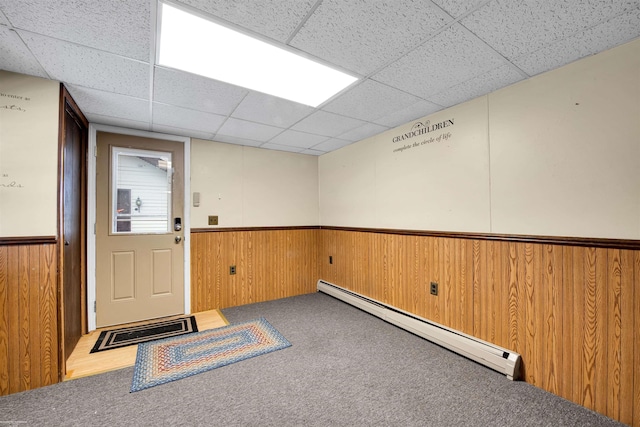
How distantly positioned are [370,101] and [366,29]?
97 cm

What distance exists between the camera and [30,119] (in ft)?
6.44

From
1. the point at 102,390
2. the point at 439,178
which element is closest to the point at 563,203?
the point at 439,178

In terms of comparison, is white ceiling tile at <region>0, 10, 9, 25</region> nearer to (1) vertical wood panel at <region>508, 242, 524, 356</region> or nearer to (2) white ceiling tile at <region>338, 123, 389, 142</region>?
(2) white ceiling tile at <region>338, 123, 389, 142</region>

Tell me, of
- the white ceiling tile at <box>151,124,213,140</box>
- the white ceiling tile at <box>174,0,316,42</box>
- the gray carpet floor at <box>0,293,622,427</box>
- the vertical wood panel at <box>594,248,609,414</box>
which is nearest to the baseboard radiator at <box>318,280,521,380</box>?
the gray carpet floor at <box>0,293,622,427</box>

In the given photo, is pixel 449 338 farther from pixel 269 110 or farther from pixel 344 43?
pixel 269 110

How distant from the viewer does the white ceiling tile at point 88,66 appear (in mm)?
1640

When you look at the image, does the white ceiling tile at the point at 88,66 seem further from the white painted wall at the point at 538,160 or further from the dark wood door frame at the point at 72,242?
the white painted wall at the point at 538,160

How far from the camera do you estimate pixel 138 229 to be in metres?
3.29

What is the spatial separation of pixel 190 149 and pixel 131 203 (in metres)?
0.98

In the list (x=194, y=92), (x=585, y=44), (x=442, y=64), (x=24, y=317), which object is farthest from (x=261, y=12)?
(x=24, y=317)

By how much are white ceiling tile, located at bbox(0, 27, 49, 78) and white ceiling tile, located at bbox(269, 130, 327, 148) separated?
215 cm

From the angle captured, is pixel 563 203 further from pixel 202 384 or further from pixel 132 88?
pixel 132 88

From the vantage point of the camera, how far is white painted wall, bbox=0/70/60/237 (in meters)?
1.90

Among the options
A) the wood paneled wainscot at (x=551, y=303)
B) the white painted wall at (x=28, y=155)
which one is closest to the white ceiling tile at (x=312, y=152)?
the wood paneled wainscot at (x=551, y=303)
